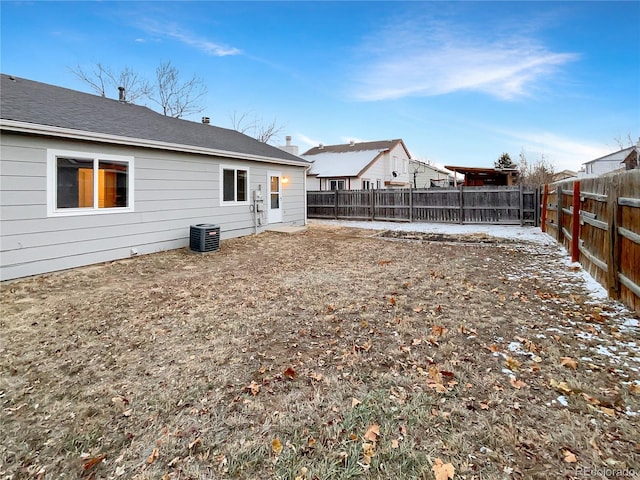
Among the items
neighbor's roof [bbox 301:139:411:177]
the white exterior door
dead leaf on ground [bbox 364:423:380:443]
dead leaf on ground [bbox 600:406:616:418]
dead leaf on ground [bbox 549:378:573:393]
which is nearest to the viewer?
dead leaf on ground [bbox 364:423:380:443]

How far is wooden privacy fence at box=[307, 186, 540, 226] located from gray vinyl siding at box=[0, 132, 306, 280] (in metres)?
6.84

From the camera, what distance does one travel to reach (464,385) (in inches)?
98.7

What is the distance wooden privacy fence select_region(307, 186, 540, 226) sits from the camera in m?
13.0

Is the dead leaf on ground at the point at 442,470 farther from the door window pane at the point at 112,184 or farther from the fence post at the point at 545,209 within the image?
the fence post at the point at 545,209

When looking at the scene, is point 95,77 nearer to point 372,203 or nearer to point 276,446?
point 372,203

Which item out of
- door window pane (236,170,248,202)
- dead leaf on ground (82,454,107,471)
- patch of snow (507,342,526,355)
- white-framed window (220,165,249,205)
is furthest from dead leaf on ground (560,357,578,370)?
door window pane (236,170,248,202)

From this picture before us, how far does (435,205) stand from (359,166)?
9.27 meters

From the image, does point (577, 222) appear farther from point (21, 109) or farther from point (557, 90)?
point (557, 90)

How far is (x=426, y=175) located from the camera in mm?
34844

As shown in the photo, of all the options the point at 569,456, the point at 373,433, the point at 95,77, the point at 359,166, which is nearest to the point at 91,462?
the point at 373,433

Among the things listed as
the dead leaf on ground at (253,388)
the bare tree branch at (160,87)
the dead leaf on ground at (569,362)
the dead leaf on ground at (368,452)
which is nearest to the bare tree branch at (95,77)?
the bare tree branch at (160,87)

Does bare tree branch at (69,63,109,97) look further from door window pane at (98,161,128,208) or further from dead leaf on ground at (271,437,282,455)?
dead leaf on ground at (271,437,282,455)

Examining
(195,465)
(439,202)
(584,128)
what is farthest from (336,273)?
(584,128)

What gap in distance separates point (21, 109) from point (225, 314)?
5.77 meters
